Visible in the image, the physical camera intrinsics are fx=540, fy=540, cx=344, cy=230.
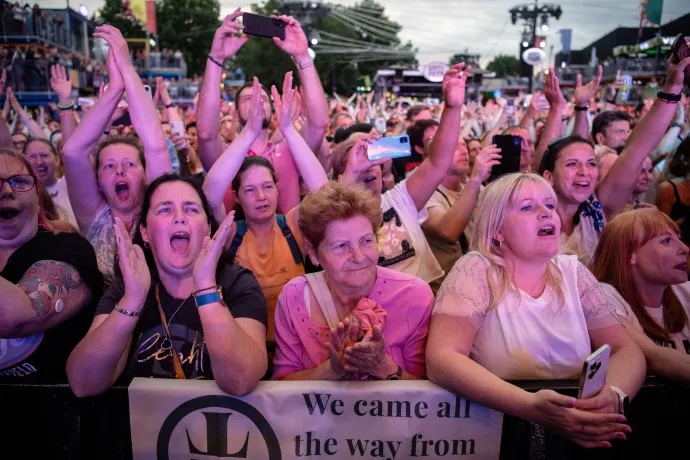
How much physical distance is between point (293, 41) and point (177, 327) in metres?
2.18

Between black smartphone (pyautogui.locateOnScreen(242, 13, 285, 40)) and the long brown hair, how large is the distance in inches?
88.0

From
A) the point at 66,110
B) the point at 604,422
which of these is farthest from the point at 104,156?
the point at 604,422

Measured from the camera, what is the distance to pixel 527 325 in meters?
2.05

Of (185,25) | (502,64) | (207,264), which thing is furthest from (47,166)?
(502,64)

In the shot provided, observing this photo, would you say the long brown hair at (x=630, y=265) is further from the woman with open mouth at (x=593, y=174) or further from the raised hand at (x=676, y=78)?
the raised hand at (x=676, y=78)

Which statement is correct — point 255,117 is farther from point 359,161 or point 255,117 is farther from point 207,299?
point 207,299

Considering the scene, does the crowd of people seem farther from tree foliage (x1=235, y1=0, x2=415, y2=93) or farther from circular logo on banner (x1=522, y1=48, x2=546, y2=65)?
tree foliage (x1=235, y1=0, x2=415, y2=93)

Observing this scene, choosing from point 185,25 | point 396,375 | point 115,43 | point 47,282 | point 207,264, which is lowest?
point 396,375

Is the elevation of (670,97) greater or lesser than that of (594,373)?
greater

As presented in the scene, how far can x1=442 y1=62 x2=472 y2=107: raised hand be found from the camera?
3080 mm

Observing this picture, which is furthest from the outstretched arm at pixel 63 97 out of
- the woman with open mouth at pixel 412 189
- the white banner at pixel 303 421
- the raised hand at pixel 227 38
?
the white banner at pixel 303 421

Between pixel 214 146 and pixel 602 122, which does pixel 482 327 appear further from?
pixel 602 122

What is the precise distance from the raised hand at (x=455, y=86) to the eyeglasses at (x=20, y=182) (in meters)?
2.15

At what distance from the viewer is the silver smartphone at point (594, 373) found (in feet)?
5.05
